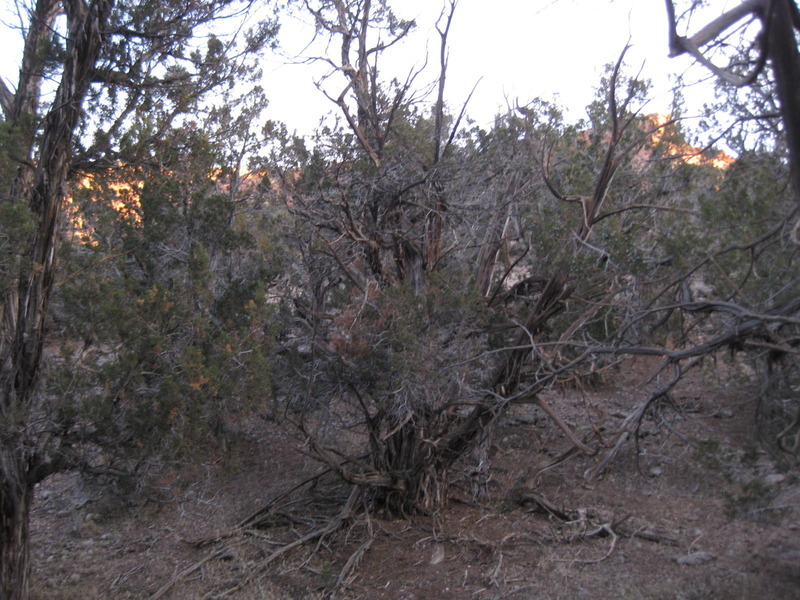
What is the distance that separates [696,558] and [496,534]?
2.31 metres

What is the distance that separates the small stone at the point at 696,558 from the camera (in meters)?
7.04

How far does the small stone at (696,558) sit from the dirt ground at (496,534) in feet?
0.08

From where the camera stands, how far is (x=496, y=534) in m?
8.60

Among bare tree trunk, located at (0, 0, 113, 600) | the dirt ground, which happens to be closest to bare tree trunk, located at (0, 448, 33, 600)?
bare tree trunk, located at (0, 0, 113, 600)

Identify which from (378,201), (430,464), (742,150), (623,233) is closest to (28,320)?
(378,201)

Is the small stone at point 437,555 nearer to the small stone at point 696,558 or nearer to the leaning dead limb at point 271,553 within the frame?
the leaning dead limb at point 271,553

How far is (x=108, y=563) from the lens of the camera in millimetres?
8750

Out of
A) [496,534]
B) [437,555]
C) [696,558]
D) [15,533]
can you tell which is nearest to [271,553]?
[437,555]

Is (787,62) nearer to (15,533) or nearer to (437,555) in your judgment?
(437,555)

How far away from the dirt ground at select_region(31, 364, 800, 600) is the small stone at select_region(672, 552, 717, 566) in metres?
0.02

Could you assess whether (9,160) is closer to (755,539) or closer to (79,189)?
(79,189)

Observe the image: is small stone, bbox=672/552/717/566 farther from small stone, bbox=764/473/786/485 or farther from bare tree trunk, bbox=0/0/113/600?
bare tree trunk, bbox=0/0/113/600

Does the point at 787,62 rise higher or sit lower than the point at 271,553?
higher

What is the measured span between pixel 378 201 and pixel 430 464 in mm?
3275
